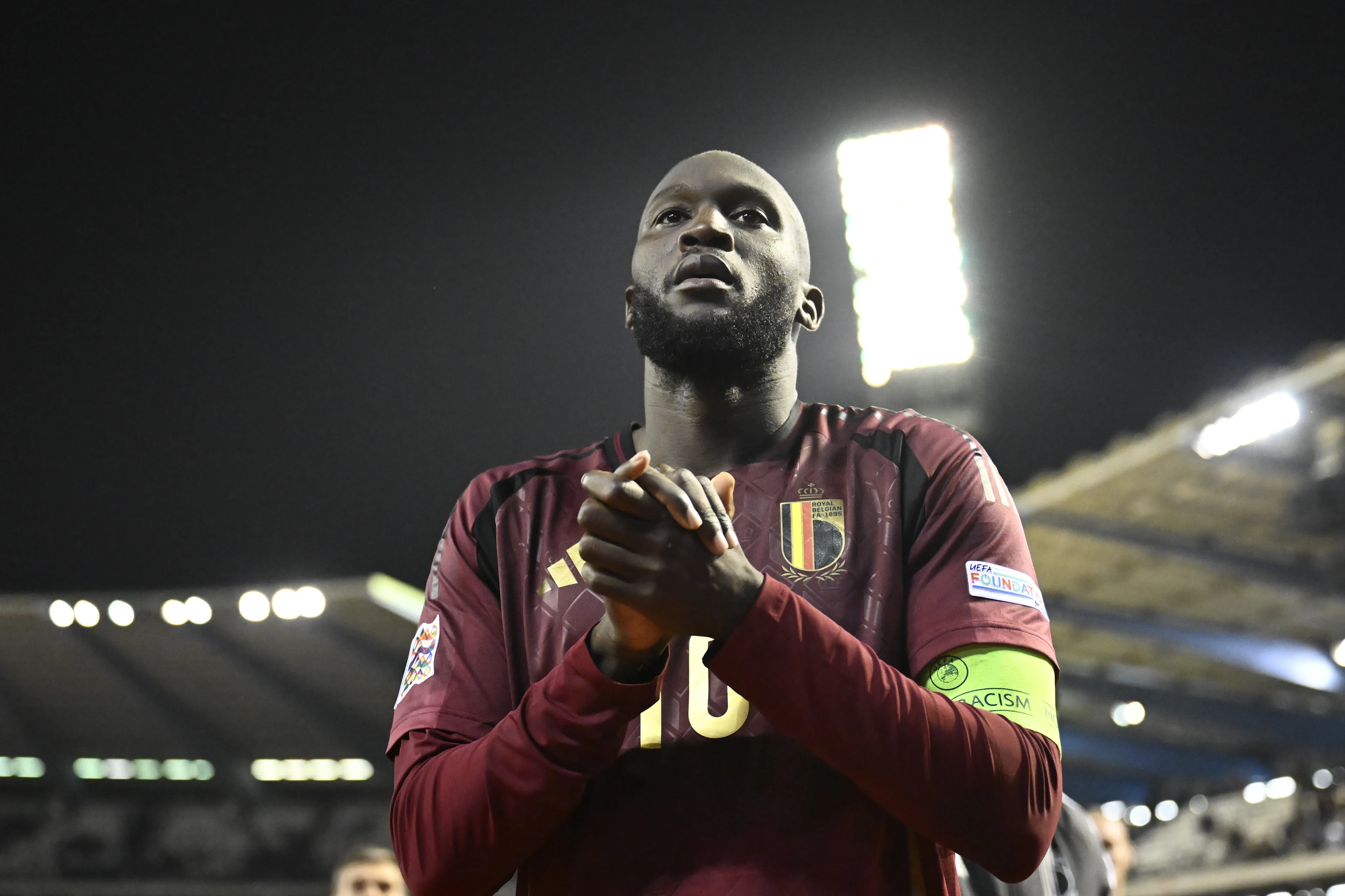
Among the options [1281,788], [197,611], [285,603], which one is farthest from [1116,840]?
[1281,788]

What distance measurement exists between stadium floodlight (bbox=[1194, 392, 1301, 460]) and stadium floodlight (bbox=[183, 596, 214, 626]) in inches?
467

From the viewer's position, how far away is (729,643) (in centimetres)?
120

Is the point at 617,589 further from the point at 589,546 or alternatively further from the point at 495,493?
the point at 495,493

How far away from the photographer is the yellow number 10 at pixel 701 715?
4.57ft

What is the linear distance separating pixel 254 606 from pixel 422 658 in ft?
47.0

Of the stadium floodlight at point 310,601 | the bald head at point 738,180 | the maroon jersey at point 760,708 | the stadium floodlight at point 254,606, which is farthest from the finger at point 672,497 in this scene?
the stadium floodlight at point 254,606

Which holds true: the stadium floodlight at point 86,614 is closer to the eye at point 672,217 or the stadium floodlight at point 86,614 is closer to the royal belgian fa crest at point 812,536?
the eye at point 672,217

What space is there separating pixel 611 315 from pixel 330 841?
11.7 metres

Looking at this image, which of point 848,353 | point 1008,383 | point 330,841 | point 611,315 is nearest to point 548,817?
point 611,315

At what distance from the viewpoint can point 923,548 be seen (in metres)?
1.49

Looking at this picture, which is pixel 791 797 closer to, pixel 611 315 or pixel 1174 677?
pixel 611 315

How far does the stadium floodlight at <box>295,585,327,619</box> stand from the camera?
14188 millimetres

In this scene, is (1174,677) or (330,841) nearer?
(1174,677)

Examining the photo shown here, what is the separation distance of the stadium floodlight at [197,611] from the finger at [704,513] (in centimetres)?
A: 1504
